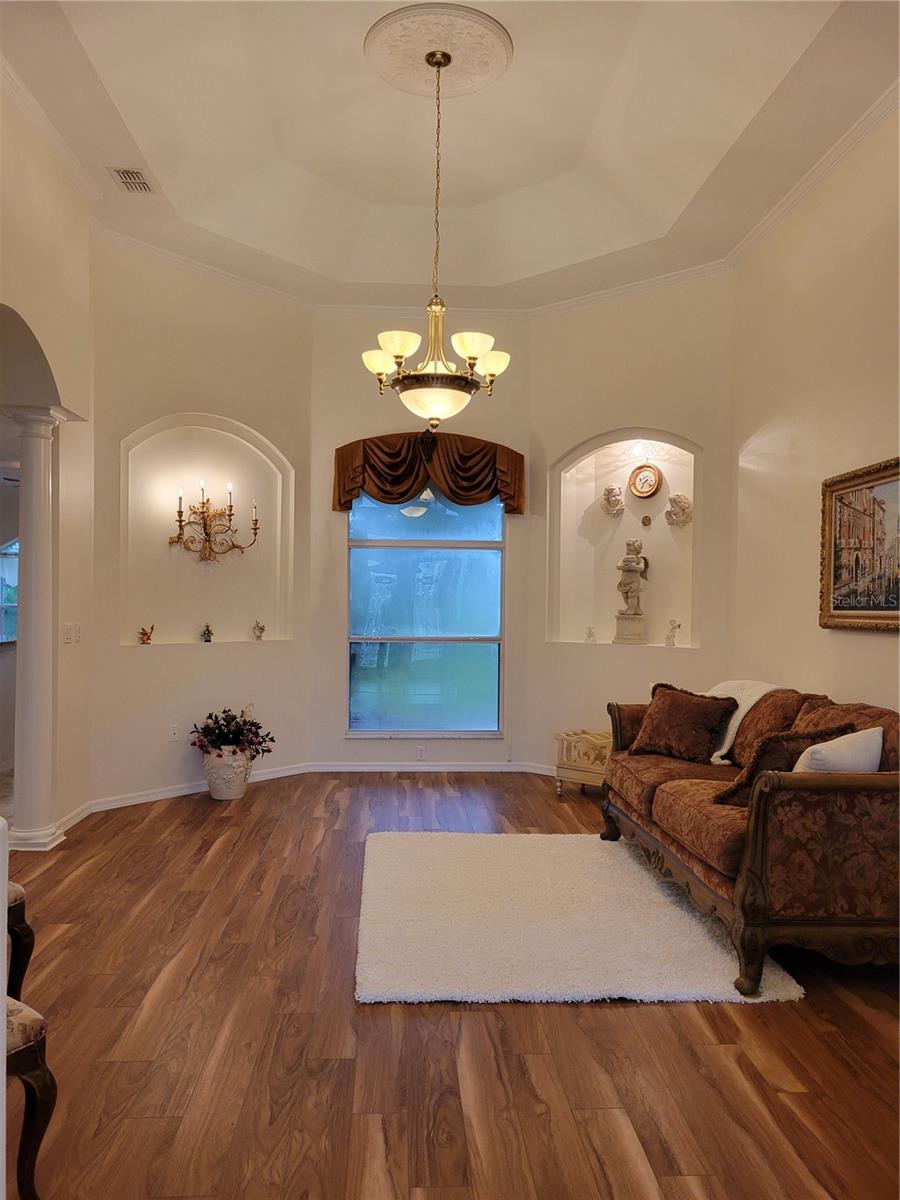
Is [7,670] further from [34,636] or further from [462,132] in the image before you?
[462,132]

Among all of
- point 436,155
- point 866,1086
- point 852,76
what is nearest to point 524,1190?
point 866,1086

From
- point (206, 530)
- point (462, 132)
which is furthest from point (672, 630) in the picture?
point (462, 132)

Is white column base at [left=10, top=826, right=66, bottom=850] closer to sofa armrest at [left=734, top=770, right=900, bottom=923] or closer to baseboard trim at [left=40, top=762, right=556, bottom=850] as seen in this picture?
baseboard trim at [left=40, top=762, right=556, bottom=850]

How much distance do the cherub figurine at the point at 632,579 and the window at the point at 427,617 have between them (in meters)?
1.01

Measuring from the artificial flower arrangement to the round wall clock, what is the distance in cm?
334

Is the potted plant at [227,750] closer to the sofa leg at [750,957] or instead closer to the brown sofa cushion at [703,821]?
the brown sofa cushion at [703,821]

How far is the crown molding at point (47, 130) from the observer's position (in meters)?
4.19

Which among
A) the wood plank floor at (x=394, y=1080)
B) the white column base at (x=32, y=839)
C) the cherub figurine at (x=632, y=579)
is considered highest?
the cherub figurine at (x=632, y=579)

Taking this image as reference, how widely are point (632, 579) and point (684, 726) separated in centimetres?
206

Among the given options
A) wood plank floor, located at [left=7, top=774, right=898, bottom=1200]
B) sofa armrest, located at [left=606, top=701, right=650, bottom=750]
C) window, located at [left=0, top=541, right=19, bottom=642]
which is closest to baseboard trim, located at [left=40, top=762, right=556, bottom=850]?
sofa armrest, located at [left=606, top=701, right=650, bottom=750]

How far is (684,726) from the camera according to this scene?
199 inches

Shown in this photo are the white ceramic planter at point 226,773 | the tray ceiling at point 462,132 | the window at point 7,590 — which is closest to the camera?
the tray ceiling at point 462,132

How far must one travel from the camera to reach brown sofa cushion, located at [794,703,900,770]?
11.6 feet

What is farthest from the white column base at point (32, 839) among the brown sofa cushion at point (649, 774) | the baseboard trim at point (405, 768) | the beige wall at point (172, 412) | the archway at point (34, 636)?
the brown sofa cushion at point (649, 774)
